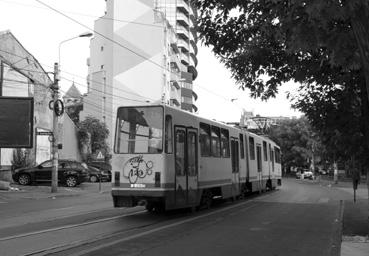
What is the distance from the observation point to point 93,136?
61.9 metres

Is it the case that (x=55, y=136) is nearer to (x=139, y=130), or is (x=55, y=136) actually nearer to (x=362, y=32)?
(x=139, y=130)

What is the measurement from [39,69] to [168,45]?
49170 millimetres

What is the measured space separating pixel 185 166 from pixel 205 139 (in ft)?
7.69

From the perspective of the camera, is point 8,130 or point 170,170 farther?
point 8,130

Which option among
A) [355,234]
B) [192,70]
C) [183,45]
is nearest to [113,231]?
[355,234]

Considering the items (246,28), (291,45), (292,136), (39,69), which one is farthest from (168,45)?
(291,45)

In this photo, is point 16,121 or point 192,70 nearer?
point 16,121

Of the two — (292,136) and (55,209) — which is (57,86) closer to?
(55,209)

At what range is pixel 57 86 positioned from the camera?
31375mm

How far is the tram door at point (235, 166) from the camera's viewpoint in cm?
2241

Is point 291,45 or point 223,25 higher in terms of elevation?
point 223,25

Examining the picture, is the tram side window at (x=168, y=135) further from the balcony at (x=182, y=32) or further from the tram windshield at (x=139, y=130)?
the balcony at (x=182, y=32)

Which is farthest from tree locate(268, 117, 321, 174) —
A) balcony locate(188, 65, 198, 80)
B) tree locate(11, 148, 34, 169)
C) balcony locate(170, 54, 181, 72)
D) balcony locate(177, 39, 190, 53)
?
tree locate(11, 148, 34, 169)

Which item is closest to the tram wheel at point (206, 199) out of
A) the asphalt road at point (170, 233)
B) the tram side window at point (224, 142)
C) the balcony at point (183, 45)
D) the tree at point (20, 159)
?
the asphalt road at point (170, 233)
